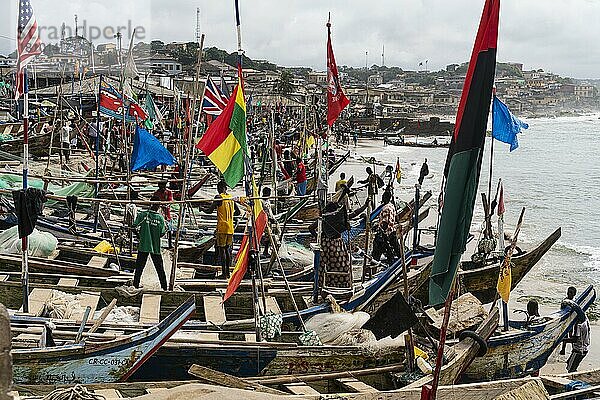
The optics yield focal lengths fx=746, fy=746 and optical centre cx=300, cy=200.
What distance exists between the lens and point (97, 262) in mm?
11523

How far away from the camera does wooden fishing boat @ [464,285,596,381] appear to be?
28.5 ft

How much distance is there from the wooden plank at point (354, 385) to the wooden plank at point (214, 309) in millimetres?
1934

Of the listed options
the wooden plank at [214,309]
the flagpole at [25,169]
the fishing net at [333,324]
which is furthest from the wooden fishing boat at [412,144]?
the flagpole at [25,169]

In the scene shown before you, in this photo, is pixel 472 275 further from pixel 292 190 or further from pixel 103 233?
pixel 292 190

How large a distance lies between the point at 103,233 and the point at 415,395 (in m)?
9.31

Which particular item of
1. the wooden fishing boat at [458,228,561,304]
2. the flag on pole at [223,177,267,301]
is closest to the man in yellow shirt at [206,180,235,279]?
the flag on pole at [223,177,267,301]

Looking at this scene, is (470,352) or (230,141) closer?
(470,352)

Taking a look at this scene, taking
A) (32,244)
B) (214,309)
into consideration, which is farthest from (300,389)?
(32,244)

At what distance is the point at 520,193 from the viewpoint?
37.2m

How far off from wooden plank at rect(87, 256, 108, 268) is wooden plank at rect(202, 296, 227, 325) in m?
2.45

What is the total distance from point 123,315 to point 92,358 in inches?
88.4

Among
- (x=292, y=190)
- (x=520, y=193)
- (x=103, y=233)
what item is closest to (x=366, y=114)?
(x=520, y=193)

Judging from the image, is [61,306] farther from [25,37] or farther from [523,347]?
[523,347]

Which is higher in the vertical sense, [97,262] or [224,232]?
[224,232]
